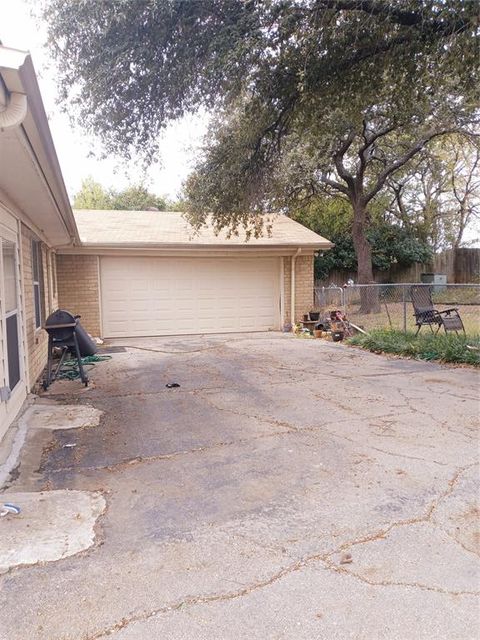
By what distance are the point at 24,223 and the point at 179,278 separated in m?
6.56

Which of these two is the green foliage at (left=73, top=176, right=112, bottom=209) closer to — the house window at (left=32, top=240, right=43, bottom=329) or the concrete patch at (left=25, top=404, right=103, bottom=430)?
the house window at (left=32, top=240, right=43, bottom=329)

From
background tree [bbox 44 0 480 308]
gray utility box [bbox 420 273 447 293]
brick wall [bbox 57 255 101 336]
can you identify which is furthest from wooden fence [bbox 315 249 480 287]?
background tree [bbox 44 0 480 308]

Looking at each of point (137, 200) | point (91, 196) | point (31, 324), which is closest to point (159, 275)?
point (31, 324)

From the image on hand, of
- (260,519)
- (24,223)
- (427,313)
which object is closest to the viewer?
(260,519)

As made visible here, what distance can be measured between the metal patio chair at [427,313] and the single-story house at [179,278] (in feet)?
12.3

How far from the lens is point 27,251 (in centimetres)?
727

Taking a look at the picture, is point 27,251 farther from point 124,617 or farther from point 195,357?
point 124,617

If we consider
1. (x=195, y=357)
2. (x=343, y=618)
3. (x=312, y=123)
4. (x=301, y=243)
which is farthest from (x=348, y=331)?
(x=343, y=618)

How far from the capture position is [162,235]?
13.3 m

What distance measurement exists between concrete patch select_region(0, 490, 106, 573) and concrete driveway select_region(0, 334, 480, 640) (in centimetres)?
3

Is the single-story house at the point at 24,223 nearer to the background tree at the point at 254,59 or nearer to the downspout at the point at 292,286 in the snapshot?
the background tree at the point at 254,59

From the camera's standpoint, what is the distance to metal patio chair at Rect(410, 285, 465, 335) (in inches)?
394

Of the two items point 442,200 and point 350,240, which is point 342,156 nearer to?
point 350,240

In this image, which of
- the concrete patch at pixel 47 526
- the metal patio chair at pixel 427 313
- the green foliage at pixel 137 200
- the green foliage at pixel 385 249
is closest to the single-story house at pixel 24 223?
the concrete patch at pixel 47 526
